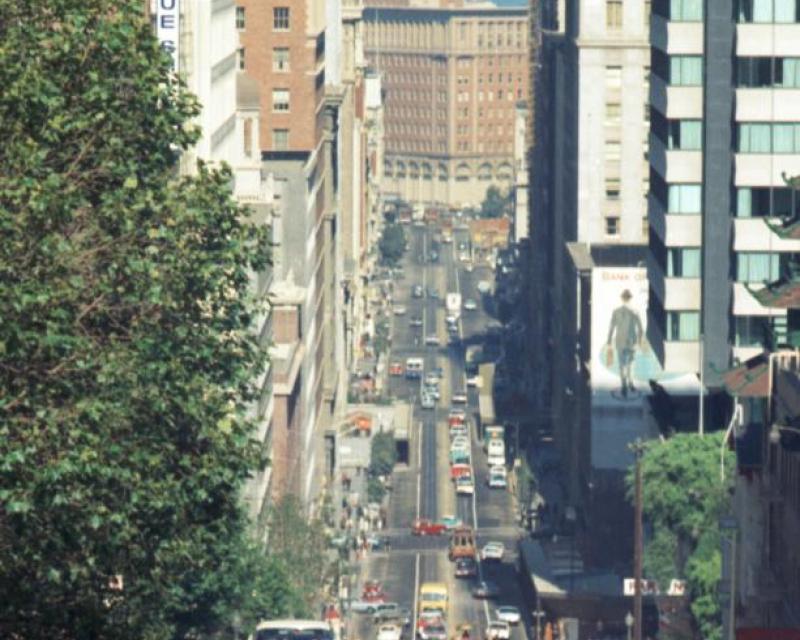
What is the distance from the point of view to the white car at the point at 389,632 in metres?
183

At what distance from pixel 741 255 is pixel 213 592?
247 feet

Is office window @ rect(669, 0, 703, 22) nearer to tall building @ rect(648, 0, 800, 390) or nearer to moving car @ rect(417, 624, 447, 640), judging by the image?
tall building @ rect(648, 0, 800, 390)

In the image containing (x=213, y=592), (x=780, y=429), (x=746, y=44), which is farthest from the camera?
(x=746, y=44)

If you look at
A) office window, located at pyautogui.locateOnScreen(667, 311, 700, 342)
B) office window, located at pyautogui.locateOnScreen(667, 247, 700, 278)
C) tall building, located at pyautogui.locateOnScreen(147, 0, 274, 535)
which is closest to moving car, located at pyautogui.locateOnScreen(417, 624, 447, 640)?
tall building, located at pyautogui.locateOnScreen(147, 0, 274, 535)

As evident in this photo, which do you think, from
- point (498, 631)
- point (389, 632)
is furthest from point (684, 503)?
point (498, 631)

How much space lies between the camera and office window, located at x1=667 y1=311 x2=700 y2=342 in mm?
181500

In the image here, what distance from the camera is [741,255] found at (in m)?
175

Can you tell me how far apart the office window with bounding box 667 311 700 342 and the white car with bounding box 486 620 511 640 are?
55.8 feet

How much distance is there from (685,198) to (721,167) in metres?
5.09

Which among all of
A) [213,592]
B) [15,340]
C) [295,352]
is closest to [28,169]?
[15,340]

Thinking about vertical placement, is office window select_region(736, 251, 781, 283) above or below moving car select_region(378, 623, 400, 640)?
above

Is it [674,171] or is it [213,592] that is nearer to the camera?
[213,592]

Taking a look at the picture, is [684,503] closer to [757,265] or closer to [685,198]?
[757,265]

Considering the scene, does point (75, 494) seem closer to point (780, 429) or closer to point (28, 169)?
point (28, 169)
